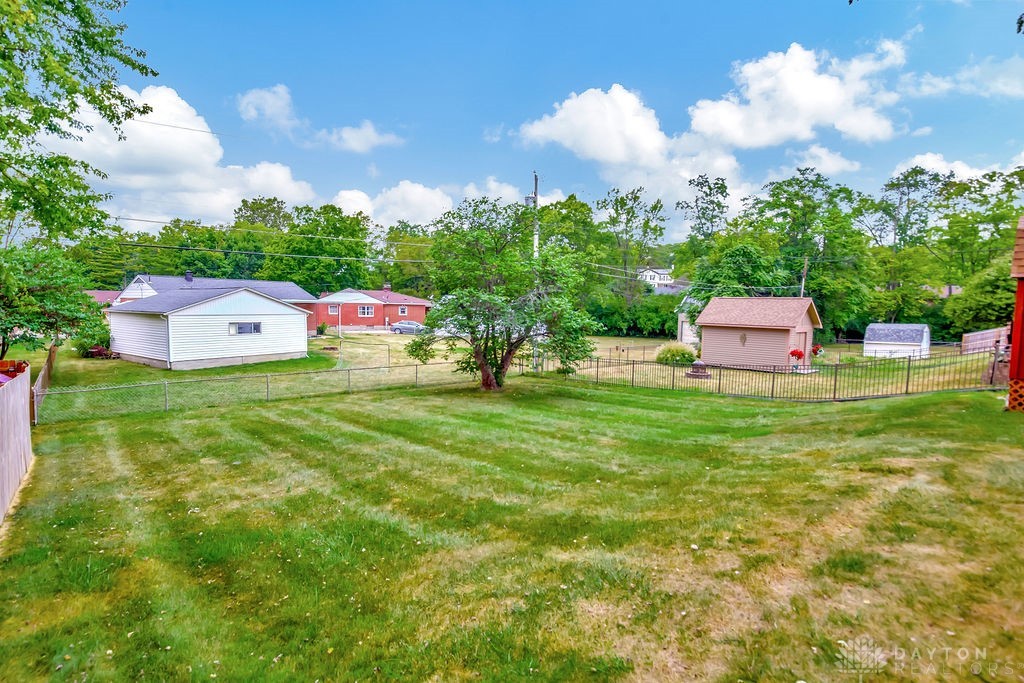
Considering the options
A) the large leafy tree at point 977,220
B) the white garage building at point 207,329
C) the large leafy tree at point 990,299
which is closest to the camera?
the white garage building at point 207,329

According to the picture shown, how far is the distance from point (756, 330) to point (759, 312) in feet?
4.22

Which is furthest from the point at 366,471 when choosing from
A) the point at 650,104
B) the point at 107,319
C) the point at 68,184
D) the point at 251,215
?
the point at 251,215

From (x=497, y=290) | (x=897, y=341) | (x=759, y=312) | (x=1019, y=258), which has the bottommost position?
(x=897, y=341)

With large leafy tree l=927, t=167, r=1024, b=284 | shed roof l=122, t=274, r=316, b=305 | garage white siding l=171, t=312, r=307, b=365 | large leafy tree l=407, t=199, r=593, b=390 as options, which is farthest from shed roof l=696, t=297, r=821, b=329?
shed roof l=122, t=274, r=316, b=305

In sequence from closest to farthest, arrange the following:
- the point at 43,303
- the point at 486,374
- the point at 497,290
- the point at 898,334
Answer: the point at 43,303 < the point at 497,290 < the point at 486,374 < the point at 898,334

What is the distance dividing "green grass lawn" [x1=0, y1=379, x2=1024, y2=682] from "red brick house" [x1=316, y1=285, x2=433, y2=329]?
1345 inches

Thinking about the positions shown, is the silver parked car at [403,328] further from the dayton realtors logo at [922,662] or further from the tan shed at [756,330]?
the dayton realtors logo at [922,662]

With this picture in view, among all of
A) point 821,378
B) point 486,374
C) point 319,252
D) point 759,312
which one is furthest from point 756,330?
A: point 319,252

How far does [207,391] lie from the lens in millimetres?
17016

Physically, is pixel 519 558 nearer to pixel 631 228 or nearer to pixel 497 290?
pixel 497 290

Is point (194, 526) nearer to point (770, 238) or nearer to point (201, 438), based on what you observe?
point (201, 438)

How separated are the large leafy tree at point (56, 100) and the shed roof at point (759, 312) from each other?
25.5 metres

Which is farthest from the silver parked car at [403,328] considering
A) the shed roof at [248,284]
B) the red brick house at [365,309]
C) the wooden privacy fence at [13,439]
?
the wooden privacy fence at [13,439]

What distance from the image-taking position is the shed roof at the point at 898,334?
28.0 meters
